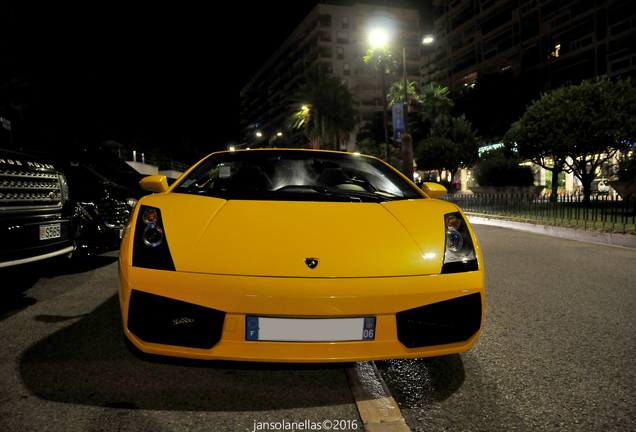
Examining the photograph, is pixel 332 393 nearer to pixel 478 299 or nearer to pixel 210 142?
pixel 478 299

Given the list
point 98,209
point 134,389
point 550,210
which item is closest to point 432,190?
point 134,389

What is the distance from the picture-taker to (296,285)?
2.00 metres

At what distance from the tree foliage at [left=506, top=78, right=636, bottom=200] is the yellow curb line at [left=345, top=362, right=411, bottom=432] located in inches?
813

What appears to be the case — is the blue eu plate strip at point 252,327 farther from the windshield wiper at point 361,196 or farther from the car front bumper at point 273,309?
the windshield wiper at point 361,196

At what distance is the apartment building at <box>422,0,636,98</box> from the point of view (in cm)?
4262

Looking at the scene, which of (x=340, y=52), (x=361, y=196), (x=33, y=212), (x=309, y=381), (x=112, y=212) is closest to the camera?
(x=309, y=381)

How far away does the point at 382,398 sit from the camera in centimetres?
222

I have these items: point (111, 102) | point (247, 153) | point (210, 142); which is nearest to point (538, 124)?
point (247, 153)

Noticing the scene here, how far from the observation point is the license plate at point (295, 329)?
1.98 metres

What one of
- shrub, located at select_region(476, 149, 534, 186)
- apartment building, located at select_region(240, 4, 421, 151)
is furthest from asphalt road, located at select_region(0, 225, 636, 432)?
apartment building, located at select_region(240, 4, 421, 151)

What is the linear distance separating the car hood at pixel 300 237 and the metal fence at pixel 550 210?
31.5 ft

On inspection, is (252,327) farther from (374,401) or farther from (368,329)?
(374,401)

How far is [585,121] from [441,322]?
2285 cm

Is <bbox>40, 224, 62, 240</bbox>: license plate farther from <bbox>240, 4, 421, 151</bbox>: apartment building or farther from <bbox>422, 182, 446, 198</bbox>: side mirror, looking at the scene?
<bbox>240, 4, 421, 151</bbox>: apartment building
